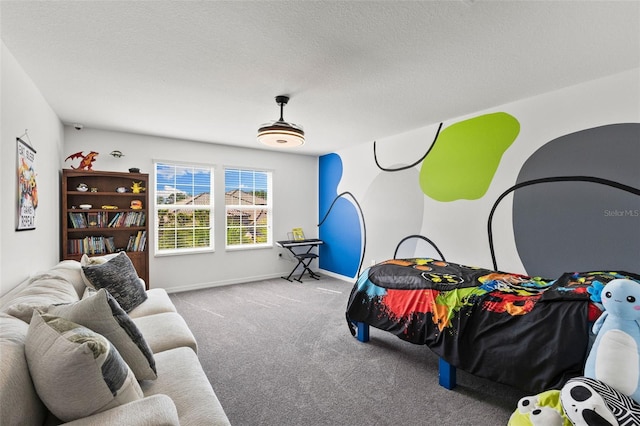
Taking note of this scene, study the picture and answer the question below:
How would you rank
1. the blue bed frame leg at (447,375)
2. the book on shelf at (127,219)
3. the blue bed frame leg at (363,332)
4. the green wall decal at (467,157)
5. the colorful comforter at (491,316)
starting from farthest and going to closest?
the book on shelf at (127,219), the green wall decal at (467,157), the blue bed frame leg at (363,332), the blue bed frame leg at (447,375), the colorful comforter at (491,316)

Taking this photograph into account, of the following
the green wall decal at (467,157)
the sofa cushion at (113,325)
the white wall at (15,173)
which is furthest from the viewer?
the green wall decal at (467,157)

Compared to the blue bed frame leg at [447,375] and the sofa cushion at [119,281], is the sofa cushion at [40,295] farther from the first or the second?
the blue bed frame leg at [447,375]

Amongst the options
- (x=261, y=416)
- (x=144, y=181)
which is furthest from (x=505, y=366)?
(x=144, y=181)

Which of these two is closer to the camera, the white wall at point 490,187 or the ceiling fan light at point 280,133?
the white wall at point 490,187

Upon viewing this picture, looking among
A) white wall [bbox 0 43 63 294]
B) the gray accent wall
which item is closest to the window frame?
white wall [bbox 0 43 63 294]

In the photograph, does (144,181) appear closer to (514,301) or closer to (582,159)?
(514,301)

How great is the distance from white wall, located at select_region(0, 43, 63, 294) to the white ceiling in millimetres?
154

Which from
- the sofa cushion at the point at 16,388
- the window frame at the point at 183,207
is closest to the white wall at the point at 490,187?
the window frame at the point at 183,207

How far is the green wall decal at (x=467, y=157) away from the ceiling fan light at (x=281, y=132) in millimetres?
2012

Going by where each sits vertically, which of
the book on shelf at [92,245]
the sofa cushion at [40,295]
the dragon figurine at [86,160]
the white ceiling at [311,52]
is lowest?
the sofa cushion at [40,295]

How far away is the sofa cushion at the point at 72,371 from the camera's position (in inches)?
40.5

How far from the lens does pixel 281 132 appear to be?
2883 millimetres

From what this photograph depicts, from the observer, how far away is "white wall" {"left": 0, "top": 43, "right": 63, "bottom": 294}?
2078 mm

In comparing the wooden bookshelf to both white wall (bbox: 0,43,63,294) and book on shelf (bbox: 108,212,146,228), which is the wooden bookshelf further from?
white wall (bbox: 0,43,63,294)
